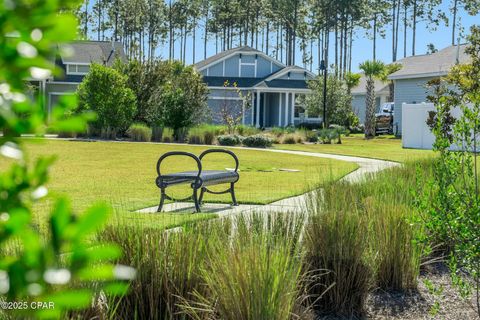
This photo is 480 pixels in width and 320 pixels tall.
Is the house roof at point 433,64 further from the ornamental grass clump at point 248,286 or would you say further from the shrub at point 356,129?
the ornamental grass clump at point 248,286

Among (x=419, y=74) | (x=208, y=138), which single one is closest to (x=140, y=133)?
(x=208, y=138)

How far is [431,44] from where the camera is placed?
288 ft

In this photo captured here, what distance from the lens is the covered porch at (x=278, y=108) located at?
174 feet

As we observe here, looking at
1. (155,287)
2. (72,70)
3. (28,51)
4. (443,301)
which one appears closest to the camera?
(28,51)

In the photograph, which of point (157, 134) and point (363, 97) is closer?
point (157, 134)

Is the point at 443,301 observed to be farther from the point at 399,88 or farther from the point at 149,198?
the point at 399,88

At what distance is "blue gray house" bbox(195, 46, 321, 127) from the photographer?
52562 mm

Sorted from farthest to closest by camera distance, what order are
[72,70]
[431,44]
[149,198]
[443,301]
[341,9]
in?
[431,44] → [341,9] → [72,70] → [149,198] → [443,301]

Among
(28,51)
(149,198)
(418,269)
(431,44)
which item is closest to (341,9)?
(431,44)

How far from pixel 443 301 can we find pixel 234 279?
2.89 metres

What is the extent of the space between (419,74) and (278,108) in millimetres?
13709

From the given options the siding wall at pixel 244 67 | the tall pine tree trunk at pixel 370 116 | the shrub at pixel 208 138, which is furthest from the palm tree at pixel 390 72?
the shrub at pixel 208 138

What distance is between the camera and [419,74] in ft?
142

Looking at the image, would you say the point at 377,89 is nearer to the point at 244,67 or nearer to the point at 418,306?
the point at 244,67
